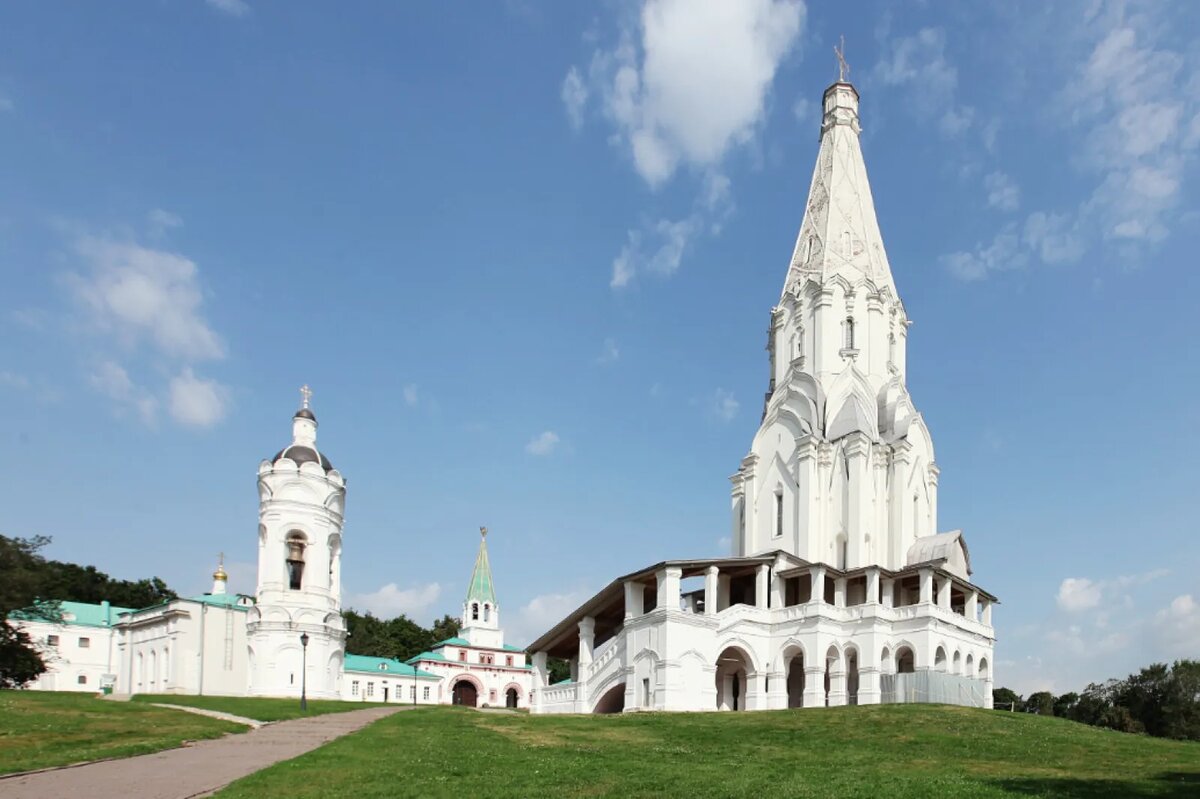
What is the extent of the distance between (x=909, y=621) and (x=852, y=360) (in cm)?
1346

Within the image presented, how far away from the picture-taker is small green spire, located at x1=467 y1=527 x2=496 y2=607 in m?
93.3

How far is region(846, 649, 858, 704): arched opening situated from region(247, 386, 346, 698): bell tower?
92.0 feet

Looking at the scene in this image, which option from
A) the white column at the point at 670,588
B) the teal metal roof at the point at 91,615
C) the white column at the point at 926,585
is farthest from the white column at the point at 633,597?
the teal metal roof at the point at 91,615

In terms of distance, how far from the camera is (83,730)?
22422 mm

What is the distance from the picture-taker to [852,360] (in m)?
46.8

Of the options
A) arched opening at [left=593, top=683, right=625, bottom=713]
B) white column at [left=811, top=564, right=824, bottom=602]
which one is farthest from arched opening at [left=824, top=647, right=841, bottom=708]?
arched opening at [left=593, top=683, right=625, bottom=713]

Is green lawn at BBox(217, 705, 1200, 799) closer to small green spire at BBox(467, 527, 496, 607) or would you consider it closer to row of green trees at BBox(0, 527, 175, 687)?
row of green trees at BBox(0, 527, 175, 687)

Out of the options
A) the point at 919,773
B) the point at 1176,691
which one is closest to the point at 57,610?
the point at 919,773

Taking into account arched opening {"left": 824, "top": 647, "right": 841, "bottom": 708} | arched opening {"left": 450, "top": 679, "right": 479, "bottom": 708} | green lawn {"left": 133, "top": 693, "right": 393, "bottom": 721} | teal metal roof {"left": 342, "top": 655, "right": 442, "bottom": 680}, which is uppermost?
arched opening {"left": 824, "top": 647, "right": 841, "bottom": 708}

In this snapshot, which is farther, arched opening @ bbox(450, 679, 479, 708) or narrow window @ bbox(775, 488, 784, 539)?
arched opening @ bbox(450, 679, 479, 708)

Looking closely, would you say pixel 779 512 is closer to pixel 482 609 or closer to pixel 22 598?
pixel 22 598

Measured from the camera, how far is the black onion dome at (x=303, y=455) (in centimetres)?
5506

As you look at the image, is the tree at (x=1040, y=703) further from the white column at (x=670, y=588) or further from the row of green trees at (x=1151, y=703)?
the white column at (x=670, y=588)

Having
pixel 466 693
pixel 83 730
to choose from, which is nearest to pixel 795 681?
pixel 83 730
